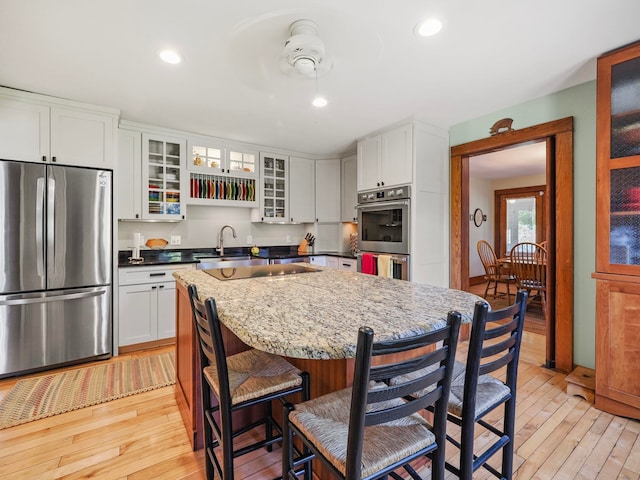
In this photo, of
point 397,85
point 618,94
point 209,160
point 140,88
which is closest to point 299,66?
point 397,85

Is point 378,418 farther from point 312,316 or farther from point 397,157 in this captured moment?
point 397,157

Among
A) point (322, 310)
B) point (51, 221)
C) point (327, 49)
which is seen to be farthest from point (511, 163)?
point (51, 221)

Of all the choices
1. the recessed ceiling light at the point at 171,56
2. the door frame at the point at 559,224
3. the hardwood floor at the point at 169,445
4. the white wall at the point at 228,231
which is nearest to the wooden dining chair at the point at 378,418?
the hardwood floor at the point at 169,445

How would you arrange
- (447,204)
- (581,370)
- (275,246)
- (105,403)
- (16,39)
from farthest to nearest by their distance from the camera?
(275,246) < (447,204) < (581,370) < (105,403) < (16,39)

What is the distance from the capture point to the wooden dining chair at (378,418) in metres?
0.73

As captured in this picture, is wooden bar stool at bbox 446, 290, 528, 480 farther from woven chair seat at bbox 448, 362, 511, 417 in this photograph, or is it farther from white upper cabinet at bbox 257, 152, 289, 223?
white upper cabinet at bbox 257, 152, 289, 223

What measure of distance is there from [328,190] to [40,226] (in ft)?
10.9

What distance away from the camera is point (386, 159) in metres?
3.49

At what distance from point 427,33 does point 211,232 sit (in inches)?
132

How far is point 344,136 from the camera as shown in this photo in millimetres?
3781

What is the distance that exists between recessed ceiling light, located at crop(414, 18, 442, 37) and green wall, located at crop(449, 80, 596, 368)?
5.24 ft

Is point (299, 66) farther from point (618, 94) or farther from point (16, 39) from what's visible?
point (618, 94)

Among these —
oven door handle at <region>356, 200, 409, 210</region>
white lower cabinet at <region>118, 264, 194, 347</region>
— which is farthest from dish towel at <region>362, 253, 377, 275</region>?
white lower cabinet at <region>118, 264, 194, 347</region>

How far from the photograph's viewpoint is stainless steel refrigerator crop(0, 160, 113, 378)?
250cm
